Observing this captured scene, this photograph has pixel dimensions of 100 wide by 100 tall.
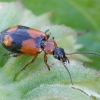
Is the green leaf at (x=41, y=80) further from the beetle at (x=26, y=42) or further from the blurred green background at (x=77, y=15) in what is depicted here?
the blurred green background at (x=77, y=15)

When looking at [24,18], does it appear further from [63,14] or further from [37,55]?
[63,14]

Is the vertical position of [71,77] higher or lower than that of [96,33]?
higher

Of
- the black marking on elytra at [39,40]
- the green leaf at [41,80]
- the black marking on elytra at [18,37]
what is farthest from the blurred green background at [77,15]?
the green leaf at [41,80]

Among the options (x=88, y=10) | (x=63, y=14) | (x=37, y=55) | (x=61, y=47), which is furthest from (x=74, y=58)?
(x=63, y=14)

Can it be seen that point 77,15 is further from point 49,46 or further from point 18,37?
point 18,37

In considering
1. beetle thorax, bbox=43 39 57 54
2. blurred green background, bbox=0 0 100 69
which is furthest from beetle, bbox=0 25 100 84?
blurred green background, bbox=0 0 100 69

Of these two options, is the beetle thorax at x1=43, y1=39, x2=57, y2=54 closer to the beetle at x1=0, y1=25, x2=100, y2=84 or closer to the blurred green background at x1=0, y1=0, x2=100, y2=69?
the beetle at x1=0, y1=25, x2=100, y2=84

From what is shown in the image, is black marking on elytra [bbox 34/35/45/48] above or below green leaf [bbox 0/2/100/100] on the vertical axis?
above

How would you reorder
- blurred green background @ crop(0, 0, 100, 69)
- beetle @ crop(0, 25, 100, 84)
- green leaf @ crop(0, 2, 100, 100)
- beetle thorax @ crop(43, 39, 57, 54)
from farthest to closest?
1. blurred green background @ crop(0, 0, 100, 69)
2. beetle thorax @ crop(43, 39, 57, 54)
3. beetle @ crop(0, 25, 100, 84)
4. green leaf @ crop(0, 2, 100, 100)
